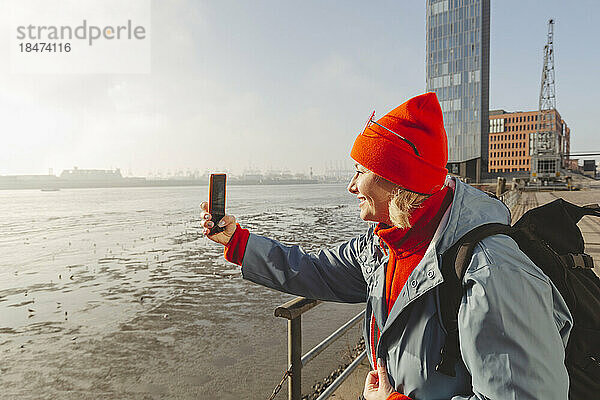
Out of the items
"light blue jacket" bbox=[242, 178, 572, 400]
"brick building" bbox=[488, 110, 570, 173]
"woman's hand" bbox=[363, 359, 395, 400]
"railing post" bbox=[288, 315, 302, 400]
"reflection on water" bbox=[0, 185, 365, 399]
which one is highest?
"brick building" bbox=[488, 110, 570, 173]

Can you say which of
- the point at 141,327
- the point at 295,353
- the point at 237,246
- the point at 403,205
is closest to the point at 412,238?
the point at 403,205

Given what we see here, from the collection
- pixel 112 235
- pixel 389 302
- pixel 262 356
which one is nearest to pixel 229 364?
pixel 262 356

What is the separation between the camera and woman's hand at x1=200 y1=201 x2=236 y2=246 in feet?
7.86

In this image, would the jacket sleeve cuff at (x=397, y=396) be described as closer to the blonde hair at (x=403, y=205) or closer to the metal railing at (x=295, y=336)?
the blonde hair at (x=403, y=205)

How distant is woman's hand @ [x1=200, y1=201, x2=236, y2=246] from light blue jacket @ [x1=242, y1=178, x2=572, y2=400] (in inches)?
31.5

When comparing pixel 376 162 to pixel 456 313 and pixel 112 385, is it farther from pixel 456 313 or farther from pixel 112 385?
pixel 112 385

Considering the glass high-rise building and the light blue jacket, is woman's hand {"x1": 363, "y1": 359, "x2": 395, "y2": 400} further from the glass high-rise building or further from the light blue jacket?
the glass high-rise building

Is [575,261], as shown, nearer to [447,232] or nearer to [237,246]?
[447,232]

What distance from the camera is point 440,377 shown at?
1485 millimetres

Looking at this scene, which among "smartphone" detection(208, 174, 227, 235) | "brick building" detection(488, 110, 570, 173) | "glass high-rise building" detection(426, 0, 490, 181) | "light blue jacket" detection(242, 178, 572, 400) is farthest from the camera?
"brick building" detection(488, 110, 570, 173)

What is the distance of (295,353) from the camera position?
2.66 m

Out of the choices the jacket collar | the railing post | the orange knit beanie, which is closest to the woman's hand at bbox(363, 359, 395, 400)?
the jacket collar

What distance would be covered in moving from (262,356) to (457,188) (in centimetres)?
892

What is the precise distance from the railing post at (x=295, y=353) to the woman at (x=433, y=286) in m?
0.63
